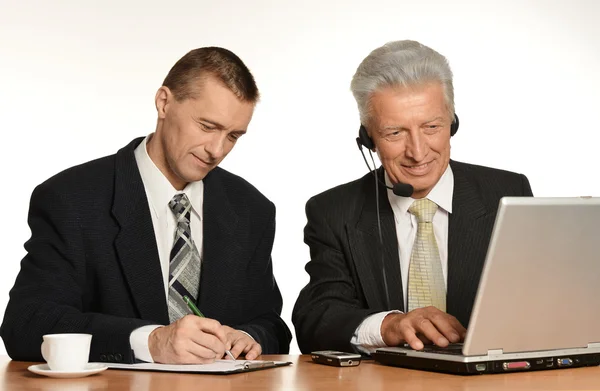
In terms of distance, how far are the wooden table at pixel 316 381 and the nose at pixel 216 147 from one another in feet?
2.56

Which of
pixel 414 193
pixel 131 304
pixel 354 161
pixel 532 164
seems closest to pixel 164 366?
pixel 131 304

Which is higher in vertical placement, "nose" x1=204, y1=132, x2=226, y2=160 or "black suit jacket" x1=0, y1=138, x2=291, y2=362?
"nose" x1=204, y1=132, x2=226, y2=160

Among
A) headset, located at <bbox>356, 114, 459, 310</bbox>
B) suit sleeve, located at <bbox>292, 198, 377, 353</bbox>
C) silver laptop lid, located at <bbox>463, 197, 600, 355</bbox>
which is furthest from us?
headset, located at <bbox>356, 114, 459, 310</bbox>

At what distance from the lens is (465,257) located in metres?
2.36

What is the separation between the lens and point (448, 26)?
436 cm

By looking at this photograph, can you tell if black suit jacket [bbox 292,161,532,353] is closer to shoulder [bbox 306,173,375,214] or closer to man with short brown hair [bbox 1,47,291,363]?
shoulder [bbox 306,173,375,214]

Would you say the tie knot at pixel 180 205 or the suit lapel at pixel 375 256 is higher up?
the tie knot at pixel 180 205

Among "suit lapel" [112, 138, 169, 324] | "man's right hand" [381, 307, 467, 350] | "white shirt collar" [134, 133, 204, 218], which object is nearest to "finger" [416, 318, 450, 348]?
"man's right hand" [381, 307, 467, 350]

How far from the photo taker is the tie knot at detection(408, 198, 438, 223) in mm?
2406

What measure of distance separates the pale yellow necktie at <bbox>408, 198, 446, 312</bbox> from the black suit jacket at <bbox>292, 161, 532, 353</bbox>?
0.03m

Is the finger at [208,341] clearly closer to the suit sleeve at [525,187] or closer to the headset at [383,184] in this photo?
the headset at [383,184]

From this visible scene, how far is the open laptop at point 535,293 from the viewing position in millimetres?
1547

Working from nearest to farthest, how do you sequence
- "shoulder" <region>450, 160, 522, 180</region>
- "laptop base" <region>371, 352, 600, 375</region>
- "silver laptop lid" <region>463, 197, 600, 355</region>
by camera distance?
1. "silver laptop lid" <region>463, 197, 600, 355</region>
2. "laptop base" <region>371, 352, 600, 375</region>
3. "shoulder" <region>450, 160, 522, 180</region>

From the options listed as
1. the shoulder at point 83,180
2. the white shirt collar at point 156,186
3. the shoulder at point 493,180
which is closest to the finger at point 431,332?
the shoulder at point 493,180
